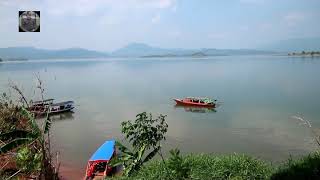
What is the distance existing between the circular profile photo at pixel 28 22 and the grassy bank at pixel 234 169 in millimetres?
4573

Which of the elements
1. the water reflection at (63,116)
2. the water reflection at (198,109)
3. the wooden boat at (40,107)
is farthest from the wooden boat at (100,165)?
the water reflection at (198,109)

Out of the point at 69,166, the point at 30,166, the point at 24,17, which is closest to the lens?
the point at 24,17

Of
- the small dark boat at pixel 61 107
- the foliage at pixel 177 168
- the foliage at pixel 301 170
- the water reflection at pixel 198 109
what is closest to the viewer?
the foliage at pixel 301 170

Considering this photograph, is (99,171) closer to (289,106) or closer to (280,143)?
(280,143)

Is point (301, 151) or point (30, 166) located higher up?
point (30, 166)

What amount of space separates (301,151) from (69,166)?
989cm

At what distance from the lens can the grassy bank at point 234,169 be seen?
9.07 metres

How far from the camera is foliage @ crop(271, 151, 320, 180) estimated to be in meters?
8.77

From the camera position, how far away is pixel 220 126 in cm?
2489

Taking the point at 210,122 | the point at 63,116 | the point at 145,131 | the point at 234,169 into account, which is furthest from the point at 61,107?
the point at 234,169

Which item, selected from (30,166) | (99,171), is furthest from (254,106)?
(30,166)

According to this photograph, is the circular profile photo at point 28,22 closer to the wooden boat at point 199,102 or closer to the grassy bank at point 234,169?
the grassy bank at point 234,169

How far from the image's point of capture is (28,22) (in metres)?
6.93

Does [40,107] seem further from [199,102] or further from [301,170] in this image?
[199,102]
